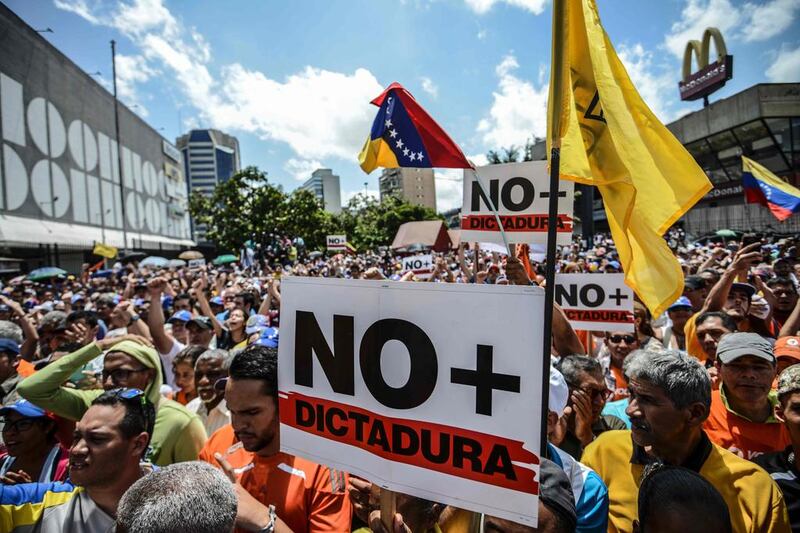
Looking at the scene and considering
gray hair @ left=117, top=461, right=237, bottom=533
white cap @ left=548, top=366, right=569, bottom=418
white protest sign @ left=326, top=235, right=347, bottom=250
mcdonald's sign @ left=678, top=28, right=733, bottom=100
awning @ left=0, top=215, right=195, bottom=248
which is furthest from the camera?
mcdonald's sign @ left=678, top=28, right=733, bottom=100

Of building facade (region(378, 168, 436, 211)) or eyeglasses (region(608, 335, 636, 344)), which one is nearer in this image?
eyeglasses (region(608, 335, 636, 344))

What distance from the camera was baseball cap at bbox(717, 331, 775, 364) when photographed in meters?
2.68

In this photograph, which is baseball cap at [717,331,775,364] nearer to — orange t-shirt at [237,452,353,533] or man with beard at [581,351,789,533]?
man with beard at [581,351,789,533]

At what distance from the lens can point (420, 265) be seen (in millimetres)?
10242

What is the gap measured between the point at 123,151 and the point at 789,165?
53.0m

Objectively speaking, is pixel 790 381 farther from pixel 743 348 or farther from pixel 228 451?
pixel 228 451

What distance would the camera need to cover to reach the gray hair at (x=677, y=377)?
2.20 m

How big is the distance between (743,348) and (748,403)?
0.32m

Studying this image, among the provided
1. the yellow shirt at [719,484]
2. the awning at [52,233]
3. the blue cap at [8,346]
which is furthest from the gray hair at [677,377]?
the awning at [52,233]

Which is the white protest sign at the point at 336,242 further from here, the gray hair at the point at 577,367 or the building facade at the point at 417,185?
the building facade at the point at 417,185

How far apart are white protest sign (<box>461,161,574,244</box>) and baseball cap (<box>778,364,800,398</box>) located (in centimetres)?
190

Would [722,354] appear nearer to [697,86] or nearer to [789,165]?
[789,165]

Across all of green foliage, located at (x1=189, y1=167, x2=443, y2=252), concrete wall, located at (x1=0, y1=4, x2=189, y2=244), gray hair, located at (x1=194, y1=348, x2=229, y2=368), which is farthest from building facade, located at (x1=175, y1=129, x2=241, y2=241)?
gray hair, located at (x1=194, y1=348, x2=229, y2=368)

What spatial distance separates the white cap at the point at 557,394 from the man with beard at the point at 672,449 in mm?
298
